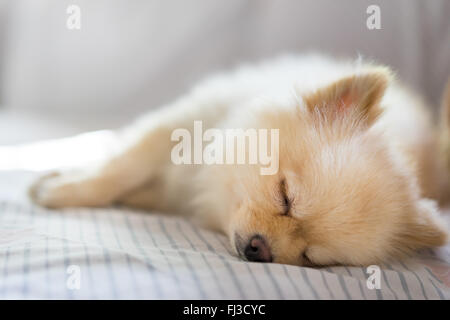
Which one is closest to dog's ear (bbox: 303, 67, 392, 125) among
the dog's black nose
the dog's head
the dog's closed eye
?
the dog's head

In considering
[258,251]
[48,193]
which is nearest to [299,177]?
[258,251]

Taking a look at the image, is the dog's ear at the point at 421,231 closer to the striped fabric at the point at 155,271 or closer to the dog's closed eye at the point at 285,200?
the striped fabric at the point at 155,271

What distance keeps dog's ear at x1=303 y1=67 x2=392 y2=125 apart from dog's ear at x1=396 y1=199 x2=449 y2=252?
366 millimetres

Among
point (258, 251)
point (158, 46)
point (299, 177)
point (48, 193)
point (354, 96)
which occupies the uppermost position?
point (158, 46)

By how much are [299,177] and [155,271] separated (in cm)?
57

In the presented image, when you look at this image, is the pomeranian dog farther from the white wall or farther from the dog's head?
the white wall

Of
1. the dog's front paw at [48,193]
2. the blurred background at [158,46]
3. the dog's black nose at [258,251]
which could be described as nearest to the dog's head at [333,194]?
the dog's black nose at [258,251]

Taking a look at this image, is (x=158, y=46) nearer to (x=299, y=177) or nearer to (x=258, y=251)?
(x=299, y=177)

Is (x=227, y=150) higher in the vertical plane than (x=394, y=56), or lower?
lower

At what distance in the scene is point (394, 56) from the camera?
2854 mm

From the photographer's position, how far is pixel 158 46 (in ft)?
10.3
